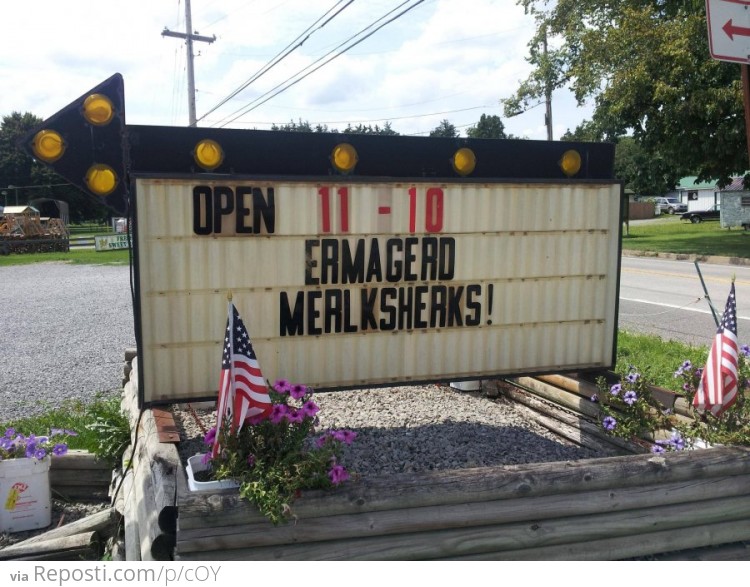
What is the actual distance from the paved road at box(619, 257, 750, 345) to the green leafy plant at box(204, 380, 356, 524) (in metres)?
5.80

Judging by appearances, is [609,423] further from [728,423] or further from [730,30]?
[730,30]

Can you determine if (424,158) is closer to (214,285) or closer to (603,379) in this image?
(214,285)

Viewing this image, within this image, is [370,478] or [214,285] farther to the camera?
[214,285]

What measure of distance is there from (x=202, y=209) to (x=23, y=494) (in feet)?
8.05

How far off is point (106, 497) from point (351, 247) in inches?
117

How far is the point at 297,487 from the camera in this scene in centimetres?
348

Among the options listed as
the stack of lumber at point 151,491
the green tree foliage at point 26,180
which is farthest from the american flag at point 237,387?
the green tree foliage at point 26,180

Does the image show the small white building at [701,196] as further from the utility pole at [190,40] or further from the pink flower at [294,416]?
the pink flower at [294,416]

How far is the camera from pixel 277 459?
144 inches

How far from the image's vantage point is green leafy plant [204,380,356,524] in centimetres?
341

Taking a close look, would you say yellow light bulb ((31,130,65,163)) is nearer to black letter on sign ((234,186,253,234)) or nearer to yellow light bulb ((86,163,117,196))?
yellow light bulb ((86,163,117,196))

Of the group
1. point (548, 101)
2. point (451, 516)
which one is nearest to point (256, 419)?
point (451, 516)

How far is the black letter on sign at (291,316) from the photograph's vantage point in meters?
5.30

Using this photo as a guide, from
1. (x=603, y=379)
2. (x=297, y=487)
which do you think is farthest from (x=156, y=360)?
(x=603, y=379)
